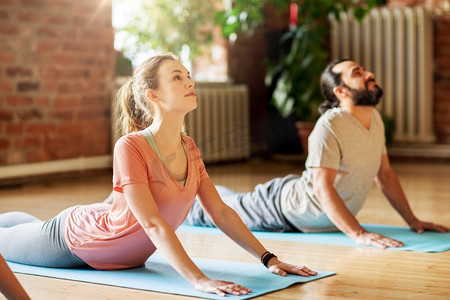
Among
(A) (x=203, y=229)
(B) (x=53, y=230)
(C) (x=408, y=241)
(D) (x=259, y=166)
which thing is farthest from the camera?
(D) (x=259, y=166)

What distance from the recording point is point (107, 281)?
2.36m

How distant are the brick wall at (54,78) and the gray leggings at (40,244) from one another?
9.30 ft

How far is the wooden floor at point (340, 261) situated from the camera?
2215mm

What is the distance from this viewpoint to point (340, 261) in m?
2.72

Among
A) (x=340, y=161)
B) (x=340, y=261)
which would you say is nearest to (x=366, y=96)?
(x=340, y=161)

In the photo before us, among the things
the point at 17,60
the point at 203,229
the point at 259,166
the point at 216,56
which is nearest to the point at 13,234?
the point at 203,229

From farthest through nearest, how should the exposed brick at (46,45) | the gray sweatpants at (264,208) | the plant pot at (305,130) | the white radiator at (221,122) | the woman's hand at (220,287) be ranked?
the white radiator at (221,122)
the plant pot at (305,130)
the exposed brick at (46,45)
the gray sweatpants at (264,208)
the woman's hand at (220,287)

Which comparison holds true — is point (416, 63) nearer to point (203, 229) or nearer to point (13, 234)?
point (203, 229)

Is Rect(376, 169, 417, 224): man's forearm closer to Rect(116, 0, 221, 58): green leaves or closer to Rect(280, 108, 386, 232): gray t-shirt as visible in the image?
Rect(280, 108, 386, 232): gray t-shirt

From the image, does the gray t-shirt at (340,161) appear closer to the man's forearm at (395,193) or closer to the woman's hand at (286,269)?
the man's forearm at (395,193)

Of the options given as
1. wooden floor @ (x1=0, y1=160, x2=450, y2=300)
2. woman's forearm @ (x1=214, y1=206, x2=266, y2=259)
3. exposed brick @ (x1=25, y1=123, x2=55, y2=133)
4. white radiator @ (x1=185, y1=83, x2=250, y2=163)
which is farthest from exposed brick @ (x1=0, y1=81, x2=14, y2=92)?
woman's forearm @ (x1=214, y1=206, x2=266, y2=259)

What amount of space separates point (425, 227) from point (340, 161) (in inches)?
18.9

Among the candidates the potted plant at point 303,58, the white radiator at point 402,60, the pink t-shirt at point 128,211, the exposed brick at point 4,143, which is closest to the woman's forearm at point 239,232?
the pink t-shirt at point 128,211

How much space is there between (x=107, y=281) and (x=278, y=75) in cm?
509
